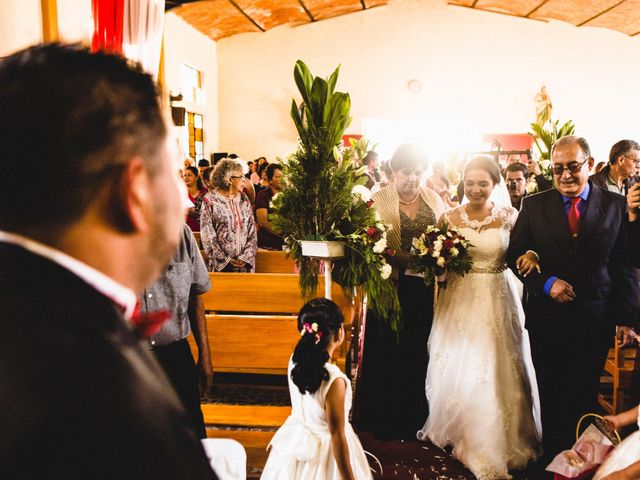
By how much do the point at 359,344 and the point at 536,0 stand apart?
1178 centimetres

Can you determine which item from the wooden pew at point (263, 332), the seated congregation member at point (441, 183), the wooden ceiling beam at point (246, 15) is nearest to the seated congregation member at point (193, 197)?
the wooden pew at point (263, 332)

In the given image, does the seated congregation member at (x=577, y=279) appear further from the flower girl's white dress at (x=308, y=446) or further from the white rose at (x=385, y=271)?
the flower girl's white dress at (x=308, y=446)

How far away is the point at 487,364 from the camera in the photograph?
3908 millimetres

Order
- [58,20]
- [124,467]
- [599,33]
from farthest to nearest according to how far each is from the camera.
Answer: [599,33] < [58,20] < [124,467]

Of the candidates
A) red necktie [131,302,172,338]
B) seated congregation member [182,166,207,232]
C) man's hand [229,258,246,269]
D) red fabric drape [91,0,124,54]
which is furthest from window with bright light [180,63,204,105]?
red necktie [131,302,172,338]

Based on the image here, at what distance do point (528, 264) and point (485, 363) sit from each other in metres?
A: 0.81

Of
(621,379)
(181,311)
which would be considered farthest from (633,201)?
(181,311)

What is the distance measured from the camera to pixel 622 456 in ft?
8.49

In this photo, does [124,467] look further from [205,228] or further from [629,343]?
[205,228]

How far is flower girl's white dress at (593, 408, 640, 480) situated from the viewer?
8.35ft

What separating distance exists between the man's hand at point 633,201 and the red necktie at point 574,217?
29cm

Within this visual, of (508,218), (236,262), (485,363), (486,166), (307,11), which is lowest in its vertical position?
(485,363)

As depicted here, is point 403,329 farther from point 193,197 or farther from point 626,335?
point 193,197

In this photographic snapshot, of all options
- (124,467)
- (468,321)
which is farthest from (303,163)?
(124,467)
